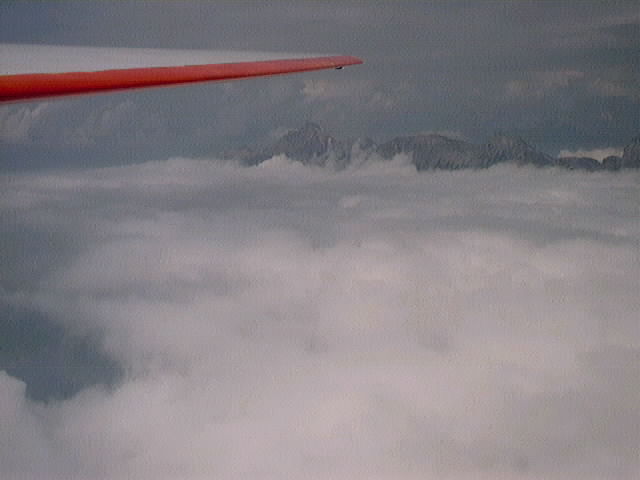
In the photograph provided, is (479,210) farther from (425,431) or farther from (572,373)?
(425,431)

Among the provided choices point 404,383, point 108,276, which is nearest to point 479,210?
point 404,383

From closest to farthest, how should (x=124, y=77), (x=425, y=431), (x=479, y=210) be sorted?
(x=124, y=77) < (x=425, y=431) < (x=479, y=210)

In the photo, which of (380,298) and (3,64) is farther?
(380,298)

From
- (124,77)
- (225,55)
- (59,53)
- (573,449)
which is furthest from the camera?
(573,449)

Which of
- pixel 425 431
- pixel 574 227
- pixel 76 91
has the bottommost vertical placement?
pixel 425 431
